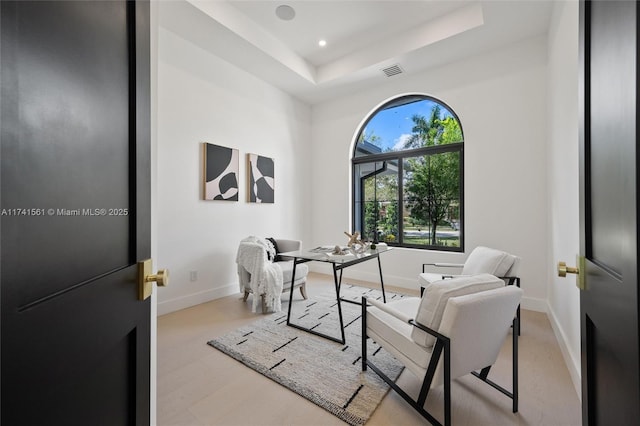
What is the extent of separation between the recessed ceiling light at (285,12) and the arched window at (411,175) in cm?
200

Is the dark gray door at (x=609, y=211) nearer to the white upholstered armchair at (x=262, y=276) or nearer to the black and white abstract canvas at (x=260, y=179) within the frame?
the white upholstered armchair at (x=262, y=276)

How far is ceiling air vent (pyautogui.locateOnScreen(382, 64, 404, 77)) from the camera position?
389 centimetres

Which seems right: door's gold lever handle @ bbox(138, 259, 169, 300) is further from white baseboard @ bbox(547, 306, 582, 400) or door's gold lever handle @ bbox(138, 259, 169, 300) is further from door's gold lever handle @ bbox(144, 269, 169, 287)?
white baseboard @ bbox(547, 306, 582, 400)

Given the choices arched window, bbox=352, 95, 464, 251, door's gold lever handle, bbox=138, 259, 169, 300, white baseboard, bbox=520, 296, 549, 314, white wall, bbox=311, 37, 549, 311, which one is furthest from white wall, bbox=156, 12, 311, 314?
white baseboard, bbox=520, 296, 549, 314

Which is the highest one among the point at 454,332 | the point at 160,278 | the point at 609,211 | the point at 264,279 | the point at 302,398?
the point at 609,211

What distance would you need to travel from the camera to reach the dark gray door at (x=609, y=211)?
0.53 metres

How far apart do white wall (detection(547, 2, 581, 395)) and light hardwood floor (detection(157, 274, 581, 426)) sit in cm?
20

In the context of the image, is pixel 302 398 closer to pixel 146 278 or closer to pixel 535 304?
pixel 146 278

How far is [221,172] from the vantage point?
3686 mm

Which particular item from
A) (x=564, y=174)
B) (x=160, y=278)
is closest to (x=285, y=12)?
(x=564, y=174)

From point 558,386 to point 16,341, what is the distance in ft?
8.75

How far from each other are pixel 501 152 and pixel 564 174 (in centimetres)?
122

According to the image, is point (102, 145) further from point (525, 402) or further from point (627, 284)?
point (525, 402)

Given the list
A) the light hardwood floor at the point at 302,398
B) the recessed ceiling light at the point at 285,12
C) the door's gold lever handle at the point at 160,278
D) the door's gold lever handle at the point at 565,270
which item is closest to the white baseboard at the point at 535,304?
the light hardwood floor at the point at 302,398
